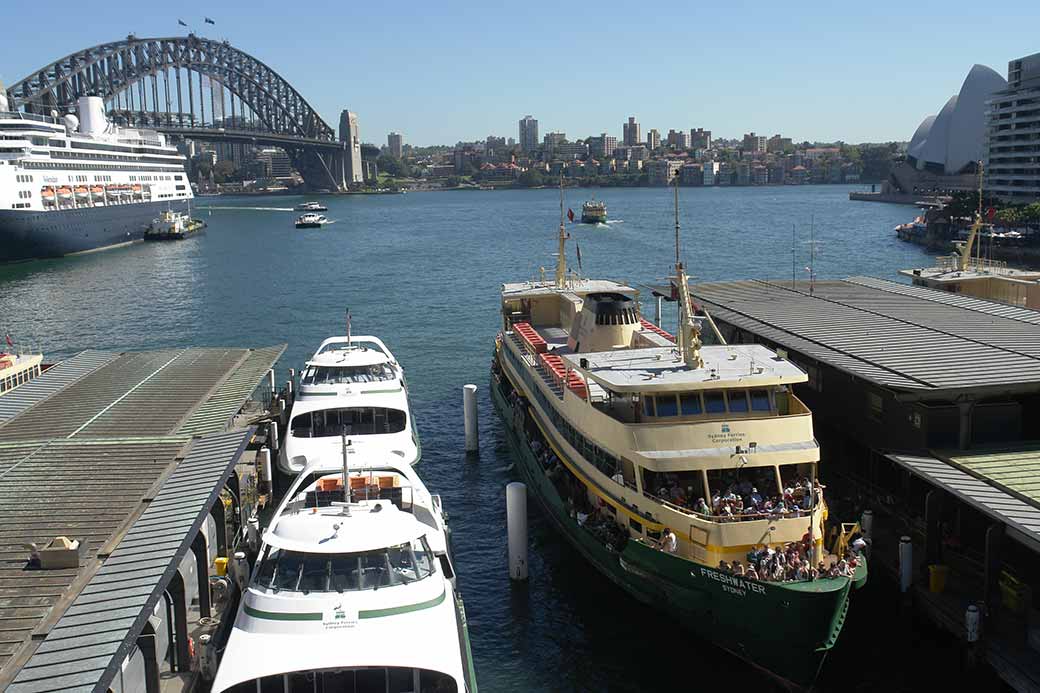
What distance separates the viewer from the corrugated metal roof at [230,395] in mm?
22297

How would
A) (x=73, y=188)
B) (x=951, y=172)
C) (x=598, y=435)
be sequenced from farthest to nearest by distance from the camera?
1. (x=951, y=172)
2. (x=73, y=188)
3. (x=598, y=435)

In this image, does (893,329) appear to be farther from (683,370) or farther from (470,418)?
(470,418)

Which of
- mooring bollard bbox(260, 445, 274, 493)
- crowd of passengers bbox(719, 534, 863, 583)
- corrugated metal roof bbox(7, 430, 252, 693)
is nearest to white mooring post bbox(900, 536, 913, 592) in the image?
crowd of passengers bbox(719, 534, 863, 583)

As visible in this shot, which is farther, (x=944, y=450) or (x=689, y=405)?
(x=944, y=450)

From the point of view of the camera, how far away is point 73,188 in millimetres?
104062

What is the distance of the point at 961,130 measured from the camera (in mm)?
168125

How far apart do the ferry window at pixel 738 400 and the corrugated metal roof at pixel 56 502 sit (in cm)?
1065

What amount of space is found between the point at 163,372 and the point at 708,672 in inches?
704

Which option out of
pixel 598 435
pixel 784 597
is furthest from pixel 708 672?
pixel 598 435

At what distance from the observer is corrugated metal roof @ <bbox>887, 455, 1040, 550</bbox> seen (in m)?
16.5

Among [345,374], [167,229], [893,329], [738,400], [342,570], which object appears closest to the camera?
[342,570]

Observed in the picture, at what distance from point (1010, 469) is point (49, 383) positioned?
23.3 meters

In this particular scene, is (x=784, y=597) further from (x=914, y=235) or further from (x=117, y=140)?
(x=117, y=140)

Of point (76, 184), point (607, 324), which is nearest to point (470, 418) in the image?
point (607, 324)
